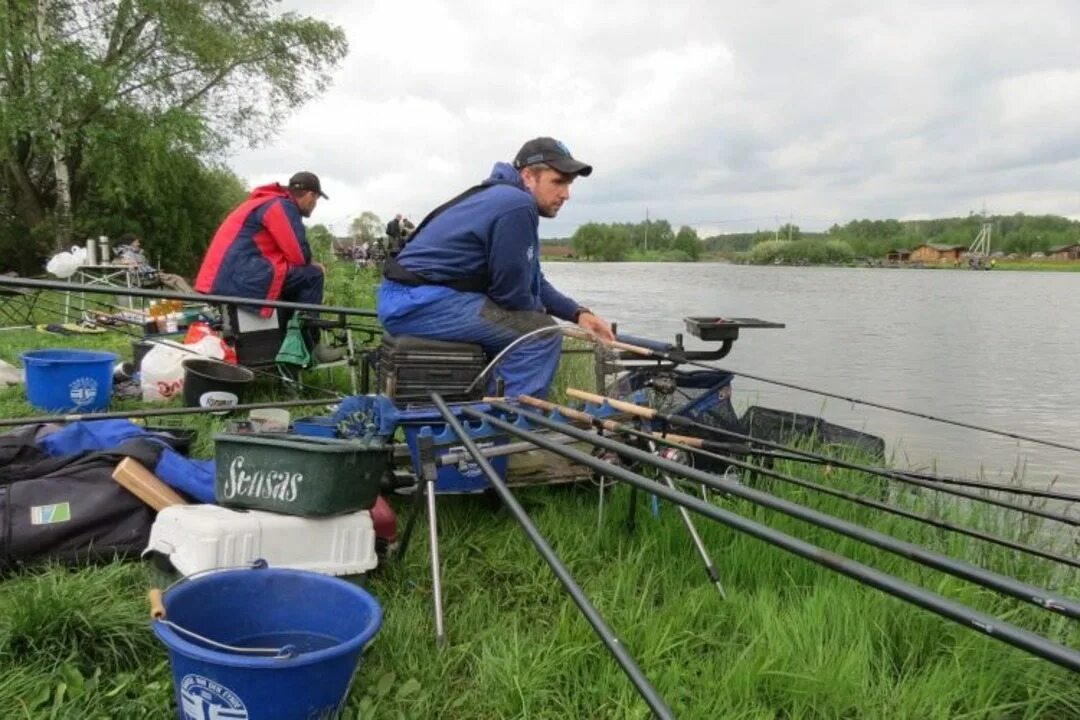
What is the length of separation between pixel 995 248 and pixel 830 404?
8904 cm

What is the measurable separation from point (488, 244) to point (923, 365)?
1094 cm

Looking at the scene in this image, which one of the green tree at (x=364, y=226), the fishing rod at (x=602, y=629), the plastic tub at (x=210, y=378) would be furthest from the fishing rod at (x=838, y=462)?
the green tree at (x=364, y=226)

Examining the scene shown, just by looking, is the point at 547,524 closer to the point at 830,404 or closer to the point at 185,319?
the point at 185,319

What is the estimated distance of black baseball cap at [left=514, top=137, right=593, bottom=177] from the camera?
3412 mm

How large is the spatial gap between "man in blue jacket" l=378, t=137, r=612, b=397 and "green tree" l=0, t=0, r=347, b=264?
13.4m

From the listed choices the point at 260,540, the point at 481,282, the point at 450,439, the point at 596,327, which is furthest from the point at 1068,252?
the point at 260,540

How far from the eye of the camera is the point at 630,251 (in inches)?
3396

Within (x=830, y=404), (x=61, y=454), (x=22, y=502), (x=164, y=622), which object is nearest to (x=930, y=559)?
(x=164, y=622)

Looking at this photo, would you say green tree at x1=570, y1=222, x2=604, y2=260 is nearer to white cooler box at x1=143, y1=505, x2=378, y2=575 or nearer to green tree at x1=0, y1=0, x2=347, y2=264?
green tree at x1=0, y1=0, x2=347, y2=264

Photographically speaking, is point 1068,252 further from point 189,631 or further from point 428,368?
point 189,631

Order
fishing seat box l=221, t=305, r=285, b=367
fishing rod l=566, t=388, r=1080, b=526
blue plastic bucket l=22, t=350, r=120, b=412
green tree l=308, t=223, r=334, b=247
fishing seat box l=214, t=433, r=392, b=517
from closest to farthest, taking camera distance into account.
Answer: fishing rod l=566, t=388, r=1080, b=526 → fishing seat box l=214, t=433, r=392, b=517 → blue plastic bucket l=22, t=350, r=120, b=412 → fishing seat box l=221, t=305, r=285, b=367 → green tree l=308, t=223, r=334, b=247

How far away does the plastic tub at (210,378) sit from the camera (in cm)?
454

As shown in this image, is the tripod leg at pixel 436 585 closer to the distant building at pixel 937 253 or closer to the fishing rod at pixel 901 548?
the fishing rod at pixel 901 548

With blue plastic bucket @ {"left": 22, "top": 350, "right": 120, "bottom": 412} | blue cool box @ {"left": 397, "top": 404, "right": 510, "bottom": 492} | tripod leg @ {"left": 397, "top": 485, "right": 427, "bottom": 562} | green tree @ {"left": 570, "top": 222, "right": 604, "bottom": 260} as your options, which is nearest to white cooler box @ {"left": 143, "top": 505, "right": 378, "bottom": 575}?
tripod leg @ {"left": 397, "top": 485, "right": 427, "bottom": 562}
